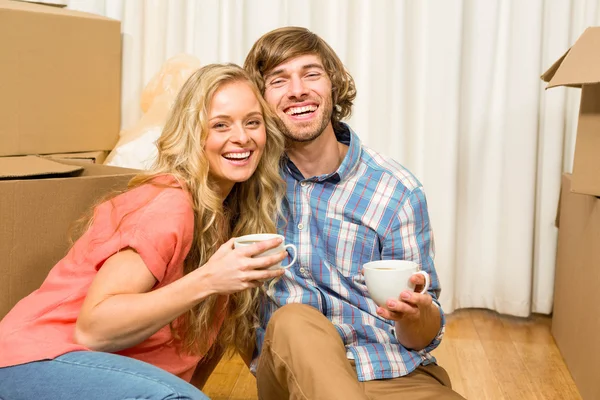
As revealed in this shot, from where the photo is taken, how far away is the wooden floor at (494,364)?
6.63 feet

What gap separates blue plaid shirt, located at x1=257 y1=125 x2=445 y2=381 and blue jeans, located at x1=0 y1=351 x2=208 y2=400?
1.25ft

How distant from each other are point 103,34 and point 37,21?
0.94ft

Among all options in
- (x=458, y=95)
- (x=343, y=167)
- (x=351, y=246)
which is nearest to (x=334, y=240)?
(x=351, y=246)

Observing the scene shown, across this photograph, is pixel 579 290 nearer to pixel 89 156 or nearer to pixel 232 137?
pixel 232 137

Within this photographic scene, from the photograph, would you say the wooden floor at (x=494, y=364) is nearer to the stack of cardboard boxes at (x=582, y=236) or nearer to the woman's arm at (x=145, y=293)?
the stack of cardboard boxes at (x=582, y=236)

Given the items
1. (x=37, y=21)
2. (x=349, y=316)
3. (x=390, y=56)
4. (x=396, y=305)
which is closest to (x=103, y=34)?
(x=37, y=21)

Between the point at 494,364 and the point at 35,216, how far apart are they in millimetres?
1437

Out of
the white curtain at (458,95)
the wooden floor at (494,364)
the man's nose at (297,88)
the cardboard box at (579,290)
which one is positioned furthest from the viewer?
the white curtain at (458,95)

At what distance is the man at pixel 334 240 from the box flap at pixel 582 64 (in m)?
0.47

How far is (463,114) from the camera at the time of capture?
8.55 ft

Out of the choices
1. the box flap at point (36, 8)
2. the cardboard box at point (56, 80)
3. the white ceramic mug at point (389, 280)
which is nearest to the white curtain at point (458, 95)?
the cardboard box at point (56, 80)

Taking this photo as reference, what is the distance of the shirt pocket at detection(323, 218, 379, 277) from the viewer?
153 centimetres

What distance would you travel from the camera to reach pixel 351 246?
1.54m

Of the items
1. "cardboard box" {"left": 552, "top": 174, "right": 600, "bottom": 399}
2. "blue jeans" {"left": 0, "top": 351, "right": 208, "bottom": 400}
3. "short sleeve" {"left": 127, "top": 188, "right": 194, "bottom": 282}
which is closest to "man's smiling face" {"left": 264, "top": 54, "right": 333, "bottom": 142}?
"short sleeve" {"left": 127, "top": 188, "right": 194, "bottom": 282}
